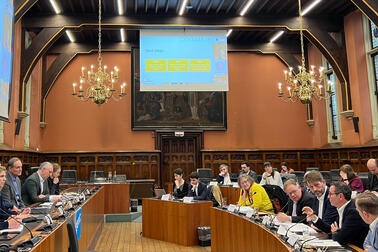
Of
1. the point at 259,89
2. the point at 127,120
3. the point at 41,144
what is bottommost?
the point at 41,144

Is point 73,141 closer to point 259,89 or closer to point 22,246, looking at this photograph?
point 259,89

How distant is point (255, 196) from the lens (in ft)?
16.3

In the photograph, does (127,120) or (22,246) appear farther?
(127,120)

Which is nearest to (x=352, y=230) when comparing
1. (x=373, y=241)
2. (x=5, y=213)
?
(x=373, y=241)

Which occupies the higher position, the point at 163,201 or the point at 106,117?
the point at 106,117

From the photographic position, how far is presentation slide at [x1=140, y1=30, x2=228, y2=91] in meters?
9.95

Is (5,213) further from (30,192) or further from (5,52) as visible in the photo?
(5,52)

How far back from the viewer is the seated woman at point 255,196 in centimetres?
491

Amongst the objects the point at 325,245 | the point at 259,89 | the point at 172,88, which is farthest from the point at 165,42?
the point at 325,245

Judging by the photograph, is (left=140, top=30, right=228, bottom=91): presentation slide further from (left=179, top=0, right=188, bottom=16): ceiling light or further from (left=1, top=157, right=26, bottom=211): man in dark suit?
(left=1, top=157, right=26, bottom=211): man in dark suit

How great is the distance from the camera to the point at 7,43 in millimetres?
5684

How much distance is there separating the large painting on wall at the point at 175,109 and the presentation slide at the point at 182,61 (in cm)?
259

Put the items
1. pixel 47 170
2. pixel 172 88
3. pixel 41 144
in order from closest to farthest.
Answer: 1. pixel 47 170
2. pixel 172 88
3. pixel 41 144

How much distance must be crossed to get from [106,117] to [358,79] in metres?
8.24
